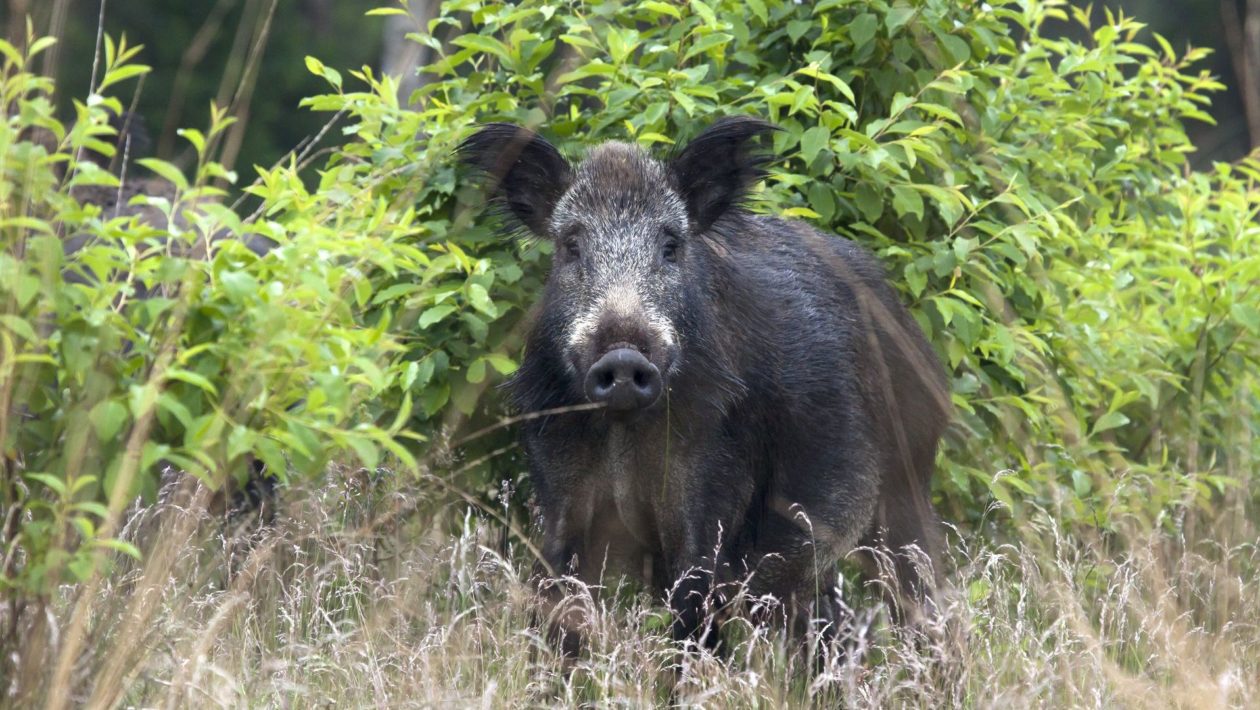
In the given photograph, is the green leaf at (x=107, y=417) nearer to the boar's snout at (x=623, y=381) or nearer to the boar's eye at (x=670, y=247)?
the boar's snout at (x=623, y=381)

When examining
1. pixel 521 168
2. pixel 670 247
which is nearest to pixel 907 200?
pixel 670 247

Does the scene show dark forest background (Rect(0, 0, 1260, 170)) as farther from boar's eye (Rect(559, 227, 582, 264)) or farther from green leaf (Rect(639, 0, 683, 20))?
boar's eye (Rect(559, 227, 582, 264))

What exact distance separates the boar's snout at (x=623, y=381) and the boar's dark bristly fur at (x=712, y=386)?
8 centimetres

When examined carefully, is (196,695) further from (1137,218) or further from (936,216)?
(1137,218)

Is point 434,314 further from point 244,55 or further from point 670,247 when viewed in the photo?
point 244,55

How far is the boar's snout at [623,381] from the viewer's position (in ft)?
13.8

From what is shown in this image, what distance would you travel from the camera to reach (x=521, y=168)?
16.7 ft

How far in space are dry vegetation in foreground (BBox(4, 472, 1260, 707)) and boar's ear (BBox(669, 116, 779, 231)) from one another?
50.7 inches

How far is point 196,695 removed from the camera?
3.45 meters

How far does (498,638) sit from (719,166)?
1658mm

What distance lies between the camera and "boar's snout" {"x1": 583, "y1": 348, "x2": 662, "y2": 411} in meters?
4.20

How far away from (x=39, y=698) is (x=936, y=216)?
3.64 m

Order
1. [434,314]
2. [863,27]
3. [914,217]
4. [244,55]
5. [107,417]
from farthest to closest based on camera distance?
[244,55] < [914,217] < [863,27] < [434,314] < [107,417]

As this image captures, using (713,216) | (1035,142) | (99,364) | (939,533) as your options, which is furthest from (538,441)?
(1035,142)
